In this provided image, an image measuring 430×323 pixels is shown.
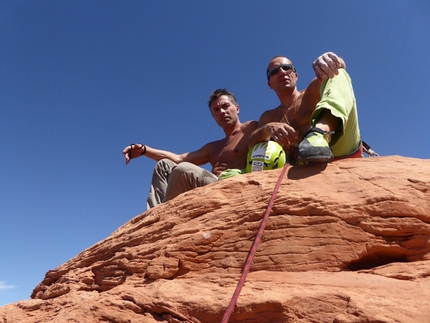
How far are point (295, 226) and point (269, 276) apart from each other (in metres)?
0.43

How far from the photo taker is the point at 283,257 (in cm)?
274

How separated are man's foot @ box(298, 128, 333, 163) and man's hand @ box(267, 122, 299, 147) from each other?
524 mm

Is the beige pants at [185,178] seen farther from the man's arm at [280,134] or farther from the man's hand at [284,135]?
the man's hand at [284,135]

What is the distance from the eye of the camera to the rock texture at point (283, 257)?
2.30m

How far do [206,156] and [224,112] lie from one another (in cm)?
65

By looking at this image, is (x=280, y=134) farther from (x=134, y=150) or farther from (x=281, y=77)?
(x=134, y=150)

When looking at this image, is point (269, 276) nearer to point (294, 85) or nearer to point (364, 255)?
point (364, 255)

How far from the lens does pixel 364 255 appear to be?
2688 millimetres

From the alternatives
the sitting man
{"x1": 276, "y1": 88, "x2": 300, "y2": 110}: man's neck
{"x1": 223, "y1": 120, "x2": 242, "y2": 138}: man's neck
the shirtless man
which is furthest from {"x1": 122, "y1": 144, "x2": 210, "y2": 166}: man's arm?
{"x1": 276, "y1": 88, "x2": 300, "y2": 110}: man's neck

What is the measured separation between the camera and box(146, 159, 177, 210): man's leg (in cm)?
485

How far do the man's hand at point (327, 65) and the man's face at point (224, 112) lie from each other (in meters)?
1.82

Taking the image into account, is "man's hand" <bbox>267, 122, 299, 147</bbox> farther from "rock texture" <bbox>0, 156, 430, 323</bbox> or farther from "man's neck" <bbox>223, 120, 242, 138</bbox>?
"man's neck" <bbox>223, 120, 242, 138</bbox>

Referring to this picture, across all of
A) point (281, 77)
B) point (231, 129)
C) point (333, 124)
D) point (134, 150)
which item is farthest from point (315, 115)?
point (134, 150)

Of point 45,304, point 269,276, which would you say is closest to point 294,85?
point 269,276
